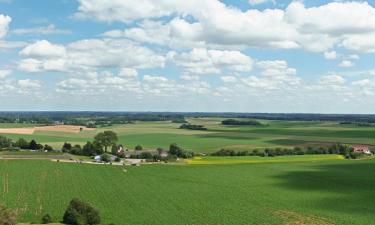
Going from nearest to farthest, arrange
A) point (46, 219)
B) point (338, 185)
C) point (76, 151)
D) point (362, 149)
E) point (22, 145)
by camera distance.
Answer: point (46, 219) < point (338, 185) < point (76, 151) < point (362, 149) < point (22, 145)

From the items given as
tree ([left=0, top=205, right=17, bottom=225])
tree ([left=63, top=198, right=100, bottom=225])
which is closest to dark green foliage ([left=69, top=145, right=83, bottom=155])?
tree ([left=63, top=198, right=100, bottom=225])

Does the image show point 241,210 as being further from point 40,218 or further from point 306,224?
point 40,218

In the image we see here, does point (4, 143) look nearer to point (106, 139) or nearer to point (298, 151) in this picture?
point (106, 139)

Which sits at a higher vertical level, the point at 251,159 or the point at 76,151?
the point at 76,151

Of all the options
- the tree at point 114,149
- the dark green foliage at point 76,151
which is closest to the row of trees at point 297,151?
the tree at point 114,149

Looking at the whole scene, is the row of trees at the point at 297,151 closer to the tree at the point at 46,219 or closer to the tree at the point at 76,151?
the tree at the point at 76,151

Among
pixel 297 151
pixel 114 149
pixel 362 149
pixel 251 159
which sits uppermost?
pixel 362 149

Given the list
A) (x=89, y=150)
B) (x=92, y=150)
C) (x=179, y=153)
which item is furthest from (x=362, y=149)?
(x=89, y=150)
